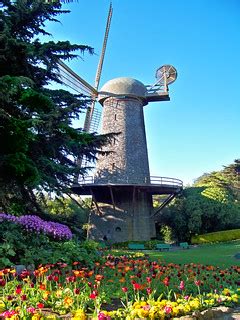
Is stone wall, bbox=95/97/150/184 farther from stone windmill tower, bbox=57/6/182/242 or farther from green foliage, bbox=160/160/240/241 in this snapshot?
green foliage, bbox=160/160/240/241

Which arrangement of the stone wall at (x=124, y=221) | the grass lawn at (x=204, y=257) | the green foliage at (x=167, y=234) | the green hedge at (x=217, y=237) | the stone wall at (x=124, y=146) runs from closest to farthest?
the grass lawn at (x=204, y=257), the stone wall at (x=124, y=221), the stone wall at (x=124, y=146), the green hedge at (x=217, y=237), the green foliage at (x=167, y=234)

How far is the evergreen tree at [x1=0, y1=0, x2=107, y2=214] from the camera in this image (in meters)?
7.82

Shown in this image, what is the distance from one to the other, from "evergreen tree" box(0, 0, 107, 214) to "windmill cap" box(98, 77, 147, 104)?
13126 mm

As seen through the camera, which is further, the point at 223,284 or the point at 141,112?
the point at 141,112

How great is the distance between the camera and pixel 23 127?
7723 millimetres

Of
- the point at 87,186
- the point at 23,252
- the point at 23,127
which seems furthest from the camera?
the point at 87,186

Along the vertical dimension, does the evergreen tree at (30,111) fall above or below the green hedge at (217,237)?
above

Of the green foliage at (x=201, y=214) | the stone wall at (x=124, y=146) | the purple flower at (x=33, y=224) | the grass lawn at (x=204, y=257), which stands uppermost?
the stone wall at (x=124, y=146)

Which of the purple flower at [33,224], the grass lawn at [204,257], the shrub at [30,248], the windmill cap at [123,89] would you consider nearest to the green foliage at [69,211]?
the purple flower at [33,224]

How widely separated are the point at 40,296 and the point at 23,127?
14.3ft

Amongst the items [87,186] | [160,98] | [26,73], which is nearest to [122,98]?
[160,98]

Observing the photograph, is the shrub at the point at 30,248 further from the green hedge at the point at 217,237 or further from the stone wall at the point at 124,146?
the green hedge at the point at 217,237

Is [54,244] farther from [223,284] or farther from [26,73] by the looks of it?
[26,73]

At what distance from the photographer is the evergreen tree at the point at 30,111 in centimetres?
782
